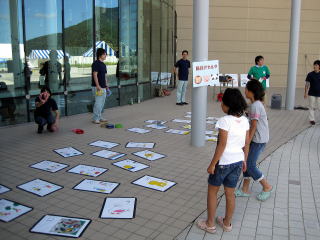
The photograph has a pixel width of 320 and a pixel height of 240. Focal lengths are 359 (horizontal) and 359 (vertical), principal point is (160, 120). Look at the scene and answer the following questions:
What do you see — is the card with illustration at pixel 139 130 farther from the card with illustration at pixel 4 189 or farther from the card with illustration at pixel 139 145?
the card with illustration at pixel 4 189

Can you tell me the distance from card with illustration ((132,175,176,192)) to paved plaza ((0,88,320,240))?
11cm

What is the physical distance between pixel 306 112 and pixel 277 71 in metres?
8.25

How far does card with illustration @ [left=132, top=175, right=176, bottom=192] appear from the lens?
4.97 metres

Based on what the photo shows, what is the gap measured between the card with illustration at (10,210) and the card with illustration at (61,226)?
33cm

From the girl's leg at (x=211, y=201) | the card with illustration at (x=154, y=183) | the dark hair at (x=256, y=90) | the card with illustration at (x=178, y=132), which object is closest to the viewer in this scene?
the girl's leg at (x=211, y=201)

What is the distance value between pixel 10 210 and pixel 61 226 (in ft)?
2.61

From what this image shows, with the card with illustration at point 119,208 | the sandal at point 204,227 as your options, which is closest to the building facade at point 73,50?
the card with illustration at point 119,208

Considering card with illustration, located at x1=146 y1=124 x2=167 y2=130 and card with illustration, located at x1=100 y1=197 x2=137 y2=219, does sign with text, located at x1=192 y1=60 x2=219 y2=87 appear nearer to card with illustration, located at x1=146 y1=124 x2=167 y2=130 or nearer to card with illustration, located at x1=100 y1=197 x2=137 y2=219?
card with illustration, located at x1=146 y1=124 x2=167 y2=130

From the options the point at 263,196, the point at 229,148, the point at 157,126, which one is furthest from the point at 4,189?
the point at 157,126

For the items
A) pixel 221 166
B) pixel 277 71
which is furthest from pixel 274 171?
pixel 277 71

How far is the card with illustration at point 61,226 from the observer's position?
3707 mm

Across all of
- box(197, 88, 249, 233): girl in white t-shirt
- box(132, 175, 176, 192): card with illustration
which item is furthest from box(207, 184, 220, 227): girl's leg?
box(132, 175, 176, 192): card with illustration

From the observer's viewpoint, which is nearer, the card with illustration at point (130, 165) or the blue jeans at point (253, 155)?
the blue jeans at point (253, 155)

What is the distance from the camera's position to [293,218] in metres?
4.16
